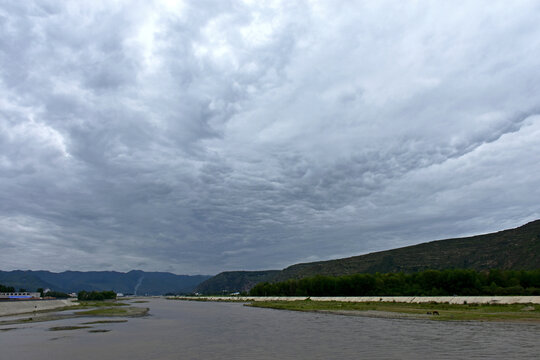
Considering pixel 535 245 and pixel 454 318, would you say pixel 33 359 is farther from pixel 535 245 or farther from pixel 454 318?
pixel 535 245

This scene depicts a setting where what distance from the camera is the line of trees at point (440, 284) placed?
10481 cm

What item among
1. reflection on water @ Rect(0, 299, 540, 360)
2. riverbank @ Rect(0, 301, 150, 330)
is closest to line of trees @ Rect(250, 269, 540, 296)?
reflection on water @ Rect(0, 299, 540, 360)

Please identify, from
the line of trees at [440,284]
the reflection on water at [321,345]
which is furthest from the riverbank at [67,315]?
the line of trees at [440,284]

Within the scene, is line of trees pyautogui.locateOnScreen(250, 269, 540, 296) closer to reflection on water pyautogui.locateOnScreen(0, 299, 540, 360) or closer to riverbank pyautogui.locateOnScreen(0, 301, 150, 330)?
reflection on water pyautogui.locateOnScreen(0, 299, 540, 360)

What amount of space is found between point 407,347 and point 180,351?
20.5 metres

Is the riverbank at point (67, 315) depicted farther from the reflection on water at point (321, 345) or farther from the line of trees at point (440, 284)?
the line of trees at point (440, 284)

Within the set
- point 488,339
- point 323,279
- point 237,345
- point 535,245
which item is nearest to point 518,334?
point 488,339

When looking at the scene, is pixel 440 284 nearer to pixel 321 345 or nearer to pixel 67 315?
pixel 321 345

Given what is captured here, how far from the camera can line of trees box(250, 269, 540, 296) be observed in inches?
4126

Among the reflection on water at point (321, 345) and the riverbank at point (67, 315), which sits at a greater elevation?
the riverbank at point (67, 315)

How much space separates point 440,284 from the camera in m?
119

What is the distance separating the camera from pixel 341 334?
4516 centimetres

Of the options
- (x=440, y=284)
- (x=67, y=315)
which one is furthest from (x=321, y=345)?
(x=440, y=284)

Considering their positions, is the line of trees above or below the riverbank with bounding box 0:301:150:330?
above
